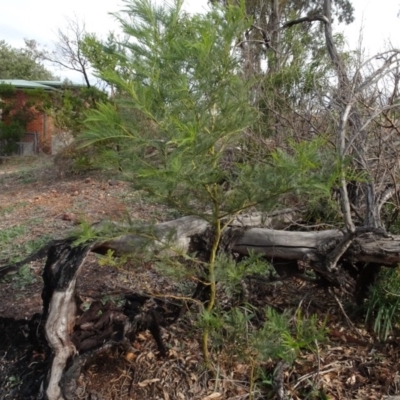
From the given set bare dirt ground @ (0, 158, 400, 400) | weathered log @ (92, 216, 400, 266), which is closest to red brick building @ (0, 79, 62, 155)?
bare dirt ground @ (0, 158, 400, 400)

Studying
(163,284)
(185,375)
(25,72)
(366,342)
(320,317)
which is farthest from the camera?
(25,72)

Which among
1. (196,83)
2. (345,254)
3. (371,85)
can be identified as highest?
(371,85)

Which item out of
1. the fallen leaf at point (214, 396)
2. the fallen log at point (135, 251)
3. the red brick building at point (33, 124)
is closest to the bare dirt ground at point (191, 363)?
the fallen leaf at point (214, 396)

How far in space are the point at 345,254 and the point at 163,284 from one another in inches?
67.5

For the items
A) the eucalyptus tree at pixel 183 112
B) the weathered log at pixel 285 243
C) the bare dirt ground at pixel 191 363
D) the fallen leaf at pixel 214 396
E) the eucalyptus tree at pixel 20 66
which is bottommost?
the fallen leaf at pixel 214 396

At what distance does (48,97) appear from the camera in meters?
17.8

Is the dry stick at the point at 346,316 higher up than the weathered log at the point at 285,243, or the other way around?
the weathered log at the point at 285,243

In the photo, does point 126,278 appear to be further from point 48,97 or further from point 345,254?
point 48,97

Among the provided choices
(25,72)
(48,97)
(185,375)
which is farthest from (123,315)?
(25,72)

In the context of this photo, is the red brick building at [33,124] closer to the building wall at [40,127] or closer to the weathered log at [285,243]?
the building wall at [40,127]

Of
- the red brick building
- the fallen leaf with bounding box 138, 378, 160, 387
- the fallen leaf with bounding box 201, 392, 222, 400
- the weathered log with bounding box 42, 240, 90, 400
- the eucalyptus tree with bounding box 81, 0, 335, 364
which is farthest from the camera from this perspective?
the red brick building

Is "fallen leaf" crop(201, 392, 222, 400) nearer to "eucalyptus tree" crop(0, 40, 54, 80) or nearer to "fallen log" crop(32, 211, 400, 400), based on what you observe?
"fallen log" crop(32, 211, 400, 400)

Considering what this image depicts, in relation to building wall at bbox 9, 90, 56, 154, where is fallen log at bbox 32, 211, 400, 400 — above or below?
below

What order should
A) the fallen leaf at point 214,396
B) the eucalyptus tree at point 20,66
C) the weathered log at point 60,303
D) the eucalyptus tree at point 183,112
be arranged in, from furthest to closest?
the eucalyptus tree at point 20,66
the fallen leaf at point 214,396
the weathered log at point 60,303
the eucalyptus tree at point 183,112
